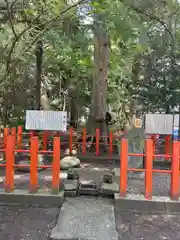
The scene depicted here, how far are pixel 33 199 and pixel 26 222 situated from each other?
61 cm

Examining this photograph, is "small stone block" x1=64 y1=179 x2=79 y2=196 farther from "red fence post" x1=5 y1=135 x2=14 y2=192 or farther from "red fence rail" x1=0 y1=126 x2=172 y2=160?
"red fence rail" x1=0 y1=126 x2=172 y2=160

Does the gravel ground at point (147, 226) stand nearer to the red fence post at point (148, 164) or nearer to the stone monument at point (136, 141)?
the red fence post at point (148, 164)

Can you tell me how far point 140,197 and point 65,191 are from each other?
128 cm

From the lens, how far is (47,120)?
7586mm

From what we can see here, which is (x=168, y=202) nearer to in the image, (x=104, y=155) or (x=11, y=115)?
(x=104, y=155)

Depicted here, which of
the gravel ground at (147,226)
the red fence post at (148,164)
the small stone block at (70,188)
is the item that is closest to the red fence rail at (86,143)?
the small stone block at (70,188)

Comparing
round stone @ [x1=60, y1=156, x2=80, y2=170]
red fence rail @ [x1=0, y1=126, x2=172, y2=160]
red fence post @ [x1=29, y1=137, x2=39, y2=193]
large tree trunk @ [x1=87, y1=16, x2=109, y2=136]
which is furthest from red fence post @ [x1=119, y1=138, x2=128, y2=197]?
large tree trunk @ [x1=87, y1=16, x2=109, y2=136]

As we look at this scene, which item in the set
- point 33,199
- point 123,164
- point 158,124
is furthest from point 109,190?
point 158,124

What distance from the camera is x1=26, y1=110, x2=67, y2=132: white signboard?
7520 millimetres

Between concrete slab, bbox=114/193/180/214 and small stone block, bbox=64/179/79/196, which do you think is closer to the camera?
concrete slab, bbox=114/193/180/214

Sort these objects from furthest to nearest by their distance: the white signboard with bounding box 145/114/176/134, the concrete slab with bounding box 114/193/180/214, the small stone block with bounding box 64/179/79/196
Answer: the white signboard with bounding box 145/114/176/134, the small stone block with bounding box 64/179/79/196, the concrete slab with bounding box 114/193/180/214

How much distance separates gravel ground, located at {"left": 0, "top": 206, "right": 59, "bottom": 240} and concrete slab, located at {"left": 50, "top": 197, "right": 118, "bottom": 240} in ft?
0.57

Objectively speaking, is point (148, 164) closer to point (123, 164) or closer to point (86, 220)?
point (123, 164)

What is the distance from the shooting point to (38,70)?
12227mm
